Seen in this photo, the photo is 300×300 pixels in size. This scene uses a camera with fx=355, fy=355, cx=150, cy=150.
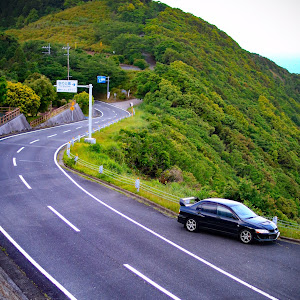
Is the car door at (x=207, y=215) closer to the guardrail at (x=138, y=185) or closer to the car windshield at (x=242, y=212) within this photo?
the car windshield at (x=242, y=212)

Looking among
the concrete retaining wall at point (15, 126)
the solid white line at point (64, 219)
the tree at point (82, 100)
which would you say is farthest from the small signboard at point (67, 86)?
the tree at point (82, 100)

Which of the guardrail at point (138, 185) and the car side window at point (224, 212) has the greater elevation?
the car side window at point (224, 212)

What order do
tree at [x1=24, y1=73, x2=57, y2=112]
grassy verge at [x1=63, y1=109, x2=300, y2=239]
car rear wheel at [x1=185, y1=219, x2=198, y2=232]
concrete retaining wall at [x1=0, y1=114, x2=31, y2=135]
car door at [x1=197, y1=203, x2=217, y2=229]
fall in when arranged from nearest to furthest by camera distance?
car door at [x1=197, y1=203, x2=217, y2=229] → car rear wheel at [x1=185, y1=219, x2=198, y2=232] → grassy verge at [x1=63, y1=109, x2=300, y2=239] → concrete retaining wall at [x1=0, y1=114, x2=31, y2=135] → tree at [x1=24, y1=73, x2=57, y2=112]

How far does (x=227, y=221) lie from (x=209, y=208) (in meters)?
0.86

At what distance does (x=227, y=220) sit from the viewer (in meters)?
12.4

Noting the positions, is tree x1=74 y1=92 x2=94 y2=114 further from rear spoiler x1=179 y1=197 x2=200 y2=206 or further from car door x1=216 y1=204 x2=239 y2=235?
car door x1=216 y1=204 x2=239 y2=235

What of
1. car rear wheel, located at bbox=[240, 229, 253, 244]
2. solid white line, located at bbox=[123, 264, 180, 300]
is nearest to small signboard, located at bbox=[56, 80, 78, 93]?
car rear wheel, located at bbox=[240, 229, 253, 244]

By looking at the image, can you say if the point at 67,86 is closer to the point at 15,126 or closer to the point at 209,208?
the point at 15,126

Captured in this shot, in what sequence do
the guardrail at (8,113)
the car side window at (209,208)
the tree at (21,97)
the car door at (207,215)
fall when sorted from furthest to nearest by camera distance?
1. the tree at (21,97)
2. the guardrail at (8,113)
3. the car side window at (209,208)
4. the car door at (207,215)

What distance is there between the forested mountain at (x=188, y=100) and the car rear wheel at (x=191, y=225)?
392cm

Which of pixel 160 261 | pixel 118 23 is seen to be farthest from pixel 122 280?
pixel 118 23

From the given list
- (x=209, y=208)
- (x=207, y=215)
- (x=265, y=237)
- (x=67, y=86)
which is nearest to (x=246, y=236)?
(x=265, y=237)

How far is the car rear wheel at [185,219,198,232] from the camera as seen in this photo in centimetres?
1305

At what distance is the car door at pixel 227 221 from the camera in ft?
40.2
